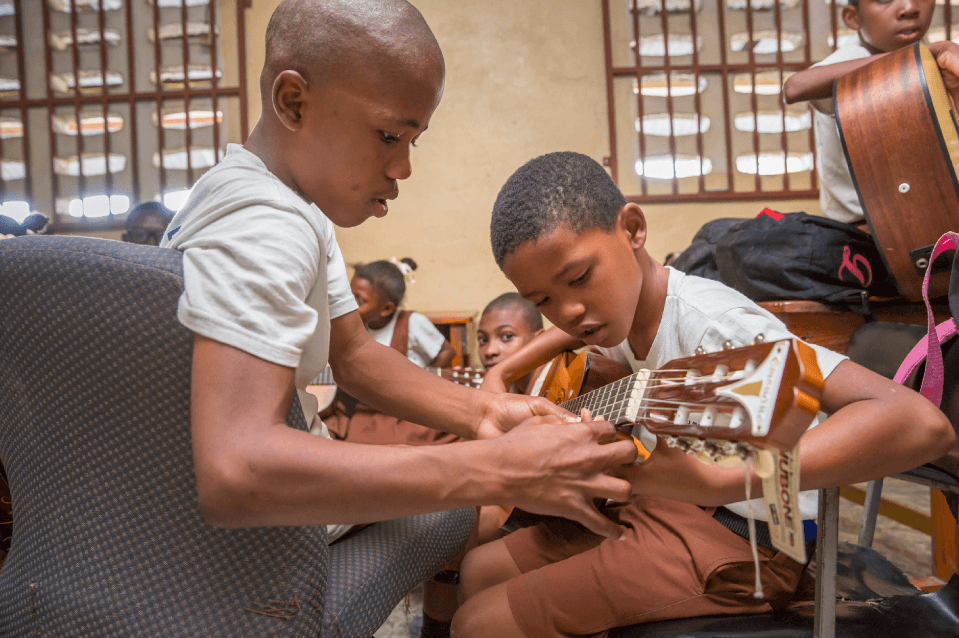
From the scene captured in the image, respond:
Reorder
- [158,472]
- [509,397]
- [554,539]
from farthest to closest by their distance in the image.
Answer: [554,539], [509,397], [158,472]

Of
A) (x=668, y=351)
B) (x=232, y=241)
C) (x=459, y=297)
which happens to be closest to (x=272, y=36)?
(x=232, y=241)

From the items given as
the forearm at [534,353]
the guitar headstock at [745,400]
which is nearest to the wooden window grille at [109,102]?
the forearm at [534,353]

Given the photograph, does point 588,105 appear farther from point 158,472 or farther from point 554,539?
point 158,472

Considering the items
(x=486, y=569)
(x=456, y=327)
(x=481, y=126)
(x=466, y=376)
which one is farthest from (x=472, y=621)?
(x=481, y=126)

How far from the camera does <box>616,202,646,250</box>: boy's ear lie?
117 centimetres

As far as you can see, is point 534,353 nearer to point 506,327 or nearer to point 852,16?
point 506,327

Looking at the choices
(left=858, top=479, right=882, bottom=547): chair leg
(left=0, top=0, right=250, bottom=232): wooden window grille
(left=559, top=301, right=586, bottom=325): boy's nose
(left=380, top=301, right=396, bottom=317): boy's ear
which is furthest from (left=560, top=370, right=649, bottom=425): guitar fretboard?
(left=0, top=0, right=250, bottom=232): wooden window grille

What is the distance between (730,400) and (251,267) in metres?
0.48

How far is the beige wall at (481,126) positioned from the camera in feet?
14.3

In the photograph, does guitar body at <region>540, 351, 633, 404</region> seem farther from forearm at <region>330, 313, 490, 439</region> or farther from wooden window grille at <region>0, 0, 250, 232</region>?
wooden window grille at <region>0, 0, 250, 232</region>

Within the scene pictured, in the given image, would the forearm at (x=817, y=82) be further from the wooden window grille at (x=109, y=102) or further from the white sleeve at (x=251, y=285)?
the wooden window grille at (x=109, y=102)

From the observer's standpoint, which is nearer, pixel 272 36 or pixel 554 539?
pixel 272 36

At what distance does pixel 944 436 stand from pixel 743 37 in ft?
14.1

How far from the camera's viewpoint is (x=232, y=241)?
58cm
